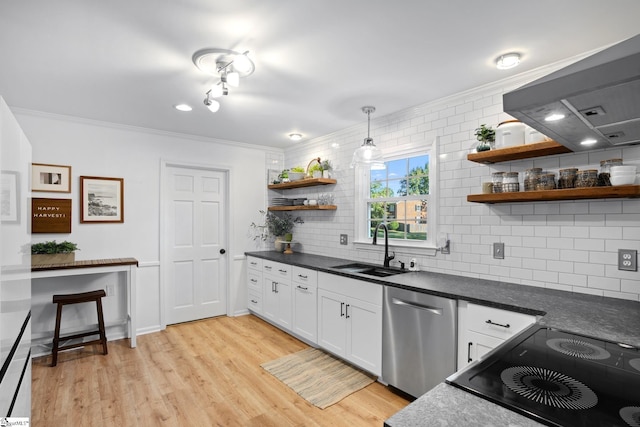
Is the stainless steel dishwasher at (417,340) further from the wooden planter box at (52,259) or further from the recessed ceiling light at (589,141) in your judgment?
the wooden planter box at (52,259)

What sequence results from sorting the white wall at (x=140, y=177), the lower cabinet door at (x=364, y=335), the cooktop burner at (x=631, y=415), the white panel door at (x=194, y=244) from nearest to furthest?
the cooktop burner at (x=631, y=415) < the lower cabinet door at (x=364, y=335) < the white wall at (x=140, y=177) < the white panel door at (x=194, y=244)

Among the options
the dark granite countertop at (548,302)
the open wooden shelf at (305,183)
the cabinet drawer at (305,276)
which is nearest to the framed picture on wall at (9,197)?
the dark granite countertop at (548,302)

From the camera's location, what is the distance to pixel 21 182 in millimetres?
1352

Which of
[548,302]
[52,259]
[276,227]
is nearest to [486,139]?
[548,302]

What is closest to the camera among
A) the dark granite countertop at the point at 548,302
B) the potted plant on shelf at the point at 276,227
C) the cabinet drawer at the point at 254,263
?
the dark granite countertop at the point at 548,302

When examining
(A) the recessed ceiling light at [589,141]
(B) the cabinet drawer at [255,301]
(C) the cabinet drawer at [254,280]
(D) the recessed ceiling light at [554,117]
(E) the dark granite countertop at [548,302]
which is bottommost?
(B) the cabinet drawer at [255,301]

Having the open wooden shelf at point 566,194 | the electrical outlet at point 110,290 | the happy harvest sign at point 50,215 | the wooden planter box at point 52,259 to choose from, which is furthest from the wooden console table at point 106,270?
the open wooden shelf at point 566,194

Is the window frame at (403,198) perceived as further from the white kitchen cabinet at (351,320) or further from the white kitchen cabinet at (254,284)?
the white kitchen cabinet at (254,284)

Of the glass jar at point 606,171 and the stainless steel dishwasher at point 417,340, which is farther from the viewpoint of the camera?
the stainless steel dishwasher at point 417,340

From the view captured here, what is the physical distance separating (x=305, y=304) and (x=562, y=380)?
8.98 feet

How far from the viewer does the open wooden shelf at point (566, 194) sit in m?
1.87

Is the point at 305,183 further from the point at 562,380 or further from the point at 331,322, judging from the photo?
the point at 562,380

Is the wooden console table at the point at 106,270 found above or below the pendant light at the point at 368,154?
below

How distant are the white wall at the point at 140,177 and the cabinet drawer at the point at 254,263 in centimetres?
15
